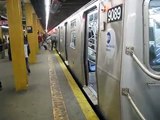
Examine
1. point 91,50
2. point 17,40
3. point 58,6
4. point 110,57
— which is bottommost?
point 91,50

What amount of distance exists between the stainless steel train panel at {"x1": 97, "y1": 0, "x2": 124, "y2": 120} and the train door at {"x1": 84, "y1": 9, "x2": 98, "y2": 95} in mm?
→ 2212

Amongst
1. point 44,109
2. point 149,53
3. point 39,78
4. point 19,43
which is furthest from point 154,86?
point 39,78

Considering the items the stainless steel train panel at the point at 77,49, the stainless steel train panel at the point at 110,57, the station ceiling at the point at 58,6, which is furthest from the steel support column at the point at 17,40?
the station ceiling at the point at 58,6

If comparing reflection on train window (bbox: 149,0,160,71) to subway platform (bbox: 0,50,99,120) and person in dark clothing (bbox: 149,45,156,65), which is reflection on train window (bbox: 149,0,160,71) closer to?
person in dark clothing (bbox: 149,45,156,65)

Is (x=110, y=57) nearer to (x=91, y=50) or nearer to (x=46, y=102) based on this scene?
(x=46, y=102)

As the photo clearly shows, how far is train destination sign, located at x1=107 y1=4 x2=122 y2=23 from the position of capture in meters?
3.64

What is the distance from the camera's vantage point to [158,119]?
3404 mm

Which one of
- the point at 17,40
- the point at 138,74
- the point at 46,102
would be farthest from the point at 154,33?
the point at 17,40

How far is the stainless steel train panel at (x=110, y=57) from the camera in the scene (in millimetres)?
3643

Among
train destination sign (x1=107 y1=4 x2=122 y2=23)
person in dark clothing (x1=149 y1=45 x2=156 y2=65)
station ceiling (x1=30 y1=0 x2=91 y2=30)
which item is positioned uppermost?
station ceiling (x1=30 y1=0 x2=91 y2=30)

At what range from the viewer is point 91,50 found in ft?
28.7

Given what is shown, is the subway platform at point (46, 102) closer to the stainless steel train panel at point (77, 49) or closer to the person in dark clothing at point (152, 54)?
the stainless steel train panel at point (77, 49)

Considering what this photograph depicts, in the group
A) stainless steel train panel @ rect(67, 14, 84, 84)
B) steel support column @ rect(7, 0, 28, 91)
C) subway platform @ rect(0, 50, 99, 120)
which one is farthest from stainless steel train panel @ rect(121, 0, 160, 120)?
steel support column @ rect(7, 0, 28, 91)

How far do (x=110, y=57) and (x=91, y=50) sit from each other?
15.4ft
